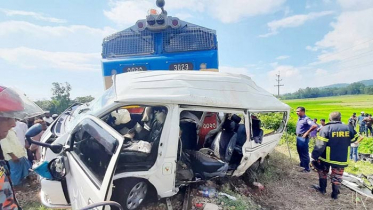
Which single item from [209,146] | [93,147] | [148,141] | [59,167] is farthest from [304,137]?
[59,167]

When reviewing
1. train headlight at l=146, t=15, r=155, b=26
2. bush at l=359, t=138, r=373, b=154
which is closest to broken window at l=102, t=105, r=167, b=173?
train headlight at l=146, t=15, r=155, b=26

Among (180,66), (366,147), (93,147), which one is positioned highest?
(180,66)

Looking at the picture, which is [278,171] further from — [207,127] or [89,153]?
[89,153]

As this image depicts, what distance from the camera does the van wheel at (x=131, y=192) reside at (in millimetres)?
2803

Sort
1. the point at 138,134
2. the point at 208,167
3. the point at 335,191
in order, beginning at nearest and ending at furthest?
1. the point at 138,134
2. the point at 208,167
3. the point at 335,191

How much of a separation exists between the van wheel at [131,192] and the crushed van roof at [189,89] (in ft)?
3.53

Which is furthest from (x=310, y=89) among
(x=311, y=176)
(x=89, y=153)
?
(x=89, y=153)

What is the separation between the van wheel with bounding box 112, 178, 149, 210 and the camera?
280 centimetres

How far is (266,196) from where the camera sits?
14.5 ft

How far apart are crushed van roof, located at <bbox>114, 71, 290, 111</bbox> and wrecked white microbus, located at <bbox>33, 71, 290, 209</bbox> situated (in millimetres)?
13

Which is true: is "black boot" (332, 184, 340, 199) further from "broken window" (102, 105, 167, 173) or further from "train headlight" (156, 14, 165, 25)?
"train headlight" (156, 14, 165, 25)

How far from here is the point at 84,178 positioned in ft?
7.06

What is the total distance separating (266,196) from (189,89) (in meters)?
2.83

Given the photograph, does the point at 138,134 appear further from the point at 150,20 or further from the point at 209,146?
the point at 150,20
